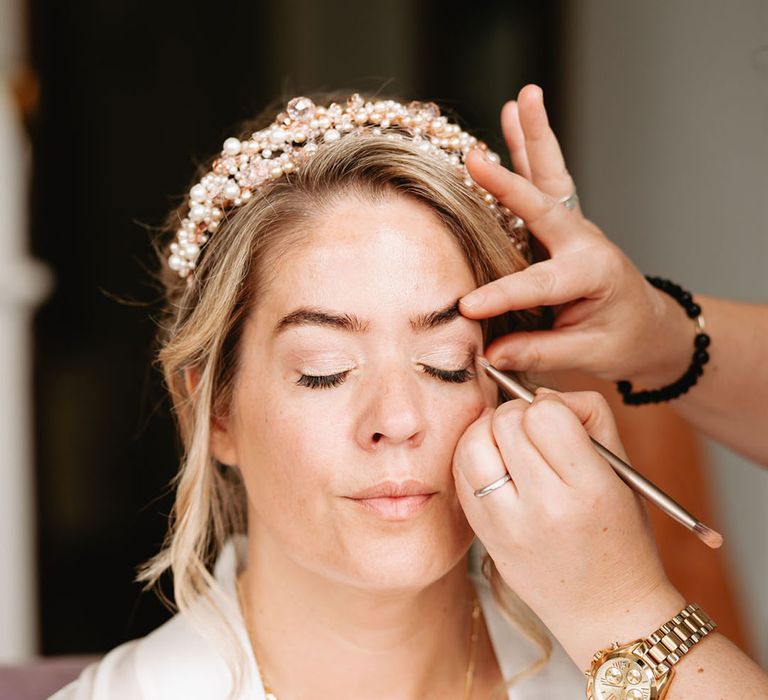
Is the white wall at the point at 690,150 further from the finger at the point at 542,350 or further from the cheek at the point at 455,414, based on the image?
the cheek at the point at 455,414

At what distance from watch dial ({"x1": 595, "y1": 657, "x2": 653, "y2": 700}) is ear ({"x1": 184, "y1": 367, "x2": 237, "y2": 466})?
0.71m

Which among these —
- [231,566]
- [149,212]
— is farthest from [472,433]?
[149,212]

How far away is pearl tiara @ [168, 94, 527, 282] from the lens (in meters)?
1.57

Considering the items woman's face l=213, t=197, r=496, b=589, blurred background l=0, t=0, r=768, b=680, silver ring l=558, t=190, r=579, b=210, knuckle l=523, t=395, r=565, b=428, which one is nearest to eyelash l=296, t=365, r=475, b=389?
woman's face l=213, t=197, r=496, b=589

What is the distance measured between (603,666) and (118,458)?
9.89 ft

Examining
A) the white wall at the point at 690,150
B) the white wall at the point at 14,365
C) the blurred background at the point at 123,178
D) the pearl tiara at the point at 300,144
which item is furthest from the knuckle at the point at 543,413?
the white wall at the point at 14,365

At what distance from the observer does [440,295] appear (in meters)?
1.45

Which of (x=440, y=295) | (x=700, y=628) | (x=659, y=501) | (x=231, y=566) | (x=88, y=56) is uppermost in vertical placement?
(x=88, y=56)

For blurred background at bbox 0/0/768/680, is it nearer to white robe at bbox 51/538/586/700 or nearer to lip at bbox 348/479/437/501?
white robe at bbox 51/538/586/700

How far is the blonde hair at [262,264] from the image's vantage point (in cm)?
152

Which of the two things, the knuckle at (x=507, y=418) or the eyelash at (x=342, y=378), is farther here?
the eyelash at (x=342, y=378)

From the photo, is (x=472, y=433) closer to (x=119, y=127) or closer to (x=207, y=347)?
(x=207, y=347)

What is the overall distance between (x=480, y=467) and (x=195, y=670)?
59 centimetres

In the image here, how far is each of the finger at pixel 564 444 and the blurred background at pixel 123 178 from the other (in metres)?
1.90
